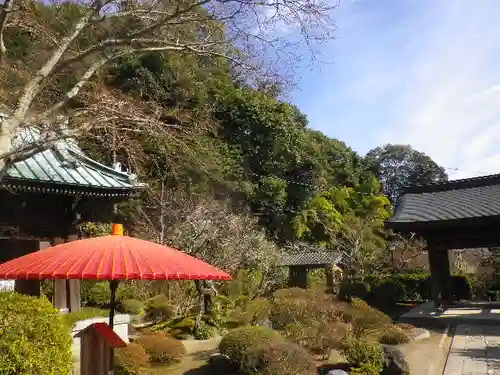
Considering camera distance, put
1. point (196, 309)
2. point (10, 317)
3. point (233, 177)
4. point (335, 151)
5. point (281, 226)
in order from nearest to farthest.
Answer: point (10, 317) < point (196, 309) < point (233, 177) < point (281, 226) < point (335, 151)

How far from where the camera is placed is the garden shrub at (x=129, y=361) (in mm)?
8039

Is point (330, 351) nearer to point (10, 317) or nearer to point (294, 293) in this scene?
point (294, 293)

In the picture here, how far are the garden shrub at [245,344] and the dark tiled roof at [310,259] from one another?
13.8 meters

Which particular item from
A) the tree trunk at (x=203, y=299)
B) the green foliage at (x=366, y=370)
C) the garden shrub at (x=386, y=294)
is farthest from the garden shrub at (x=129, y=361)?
the garden shrub at (x=386, y=294)

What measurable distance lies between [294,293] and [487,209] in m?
7.64

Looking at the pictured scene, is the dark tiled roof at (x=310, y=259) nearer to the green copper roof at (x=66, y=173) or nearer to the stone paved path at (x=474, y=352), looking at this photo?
the stone paved path at (x=474, y=352)

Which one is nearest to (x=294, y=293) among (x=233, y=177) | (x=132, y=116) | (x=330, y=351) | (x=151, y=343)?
(x=330, y=351)

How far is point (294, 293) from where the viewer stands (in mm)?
11023

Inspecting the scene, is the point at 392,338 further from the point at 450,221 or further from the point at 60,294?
the point at 60,294

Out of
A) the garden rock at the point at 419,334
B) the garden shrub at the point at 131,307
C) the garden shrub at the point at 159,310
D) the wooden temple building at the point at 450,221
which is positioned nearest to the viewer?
the garden rock at the point at 419,334

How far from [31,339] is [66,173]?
4955 millimetres

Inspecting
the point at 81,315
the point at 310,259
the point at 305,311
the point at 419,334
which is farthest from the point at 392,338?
the point at 310,259

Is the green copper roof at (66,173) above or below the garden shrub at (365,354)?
above

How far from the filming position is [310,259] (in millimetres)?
23281
